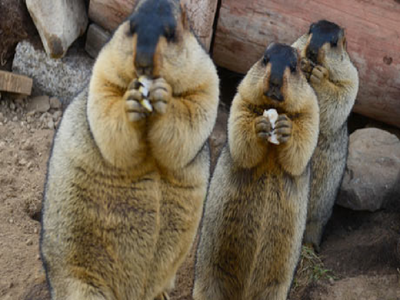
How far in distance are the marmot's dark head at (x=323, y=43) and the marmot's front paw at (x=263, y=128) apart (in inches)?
78.1

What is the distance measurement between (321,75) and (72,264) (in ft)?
12.4

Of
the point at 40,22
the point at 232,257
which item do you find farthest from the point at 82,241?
the point at 40,22

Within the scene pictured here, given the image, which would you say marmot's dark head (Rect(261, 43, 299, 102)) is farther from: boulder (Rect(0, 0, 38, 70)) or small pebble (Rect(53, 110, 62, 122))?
boulder (Rect(0, 0, 38, 70))

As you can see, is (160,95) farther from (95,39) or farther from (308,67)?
(95,39)

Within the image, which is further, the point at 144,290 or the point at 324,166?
the point at 324,166

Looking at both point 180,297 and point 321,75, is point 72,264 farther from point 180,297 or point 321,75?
point 321,75

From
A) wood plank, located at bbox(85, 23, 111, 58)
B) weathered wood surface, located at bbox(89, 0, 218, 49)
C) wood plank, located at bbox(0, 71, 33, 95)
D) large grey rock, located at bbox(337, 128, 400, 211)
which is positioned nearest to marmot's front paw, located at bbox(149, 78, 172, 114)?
weathered wood surface, located at bbox(89, 0, 218, 49)

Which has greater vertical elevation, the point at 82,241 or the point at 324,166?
the point at 82,241

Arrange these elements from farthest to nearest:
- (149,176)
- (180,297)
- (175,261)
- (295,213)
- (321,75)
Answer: (321,75)
(180,297)
(295,213)
(175,261)
(149,176)

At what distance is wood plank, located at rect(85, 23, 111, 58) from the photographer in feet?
28.3

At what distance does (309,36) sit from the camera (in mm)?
7301

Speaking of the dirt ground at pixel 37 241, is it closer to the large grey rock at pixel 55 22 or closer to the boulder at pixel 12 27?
the boulder at pixel 12 27

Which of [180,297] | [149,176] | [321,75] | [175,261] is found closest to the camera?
[149,176]

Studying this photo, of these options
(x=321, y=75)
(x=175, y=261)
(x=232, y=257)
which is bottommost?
(x=232, y=257)
